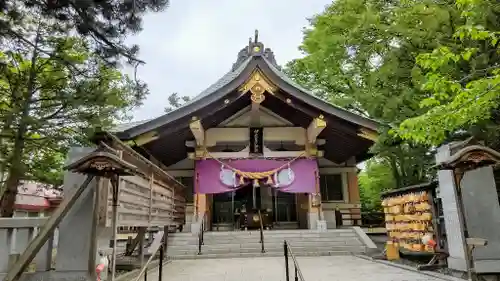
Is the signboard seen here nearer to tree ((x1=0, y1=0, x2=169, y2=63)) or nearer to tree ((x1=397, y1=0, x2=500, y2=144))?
tree ((x1=397, y1=0, x2=500, y2=144))

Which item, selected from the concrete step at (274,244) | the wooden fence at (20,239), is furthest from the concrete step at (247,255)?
the wooden fence at (20,239)

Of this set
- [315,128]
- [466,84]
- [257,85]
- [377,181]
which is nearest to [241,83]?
[257,85]

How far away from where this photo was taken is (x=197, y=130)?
446 inches

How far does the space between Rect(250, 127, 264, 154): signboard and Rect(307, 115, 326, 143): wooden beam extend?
5.89ft

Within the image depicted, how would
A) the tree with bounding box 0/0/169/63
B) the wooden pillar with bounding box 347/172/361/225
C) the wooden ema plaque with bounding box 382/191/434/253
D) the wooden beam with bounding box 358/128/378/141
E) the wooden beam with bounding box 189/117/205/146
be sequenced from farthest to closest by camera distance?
the wooden pillar with bounding box 347/172/361/225 → the wooden beam with bounding box 189/117/205/146 → the wooden beam with bounding box 358/128/378/141 → the wooden ema plaque with bounding box 382/191/434/253 → the tree with bounding box 0/0/169/63

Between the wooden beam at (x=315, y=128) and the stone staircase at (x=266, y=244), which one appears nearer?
the stone staircase at (x=266, y=244)

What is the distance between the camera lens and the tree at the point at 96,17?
11.3ft

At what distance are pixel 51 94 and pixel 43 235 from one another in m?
2.32

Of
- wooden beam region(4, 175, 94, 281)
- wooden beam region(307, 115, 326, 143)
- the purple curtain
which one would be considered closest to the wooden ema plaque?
wooden beam region(307, 115, 326, 143)

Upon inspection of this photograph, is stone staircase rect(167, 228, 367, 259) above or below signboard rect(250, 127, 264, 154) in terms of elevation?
below

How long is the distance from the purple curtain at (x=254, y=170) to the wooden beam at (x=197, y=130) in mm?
828

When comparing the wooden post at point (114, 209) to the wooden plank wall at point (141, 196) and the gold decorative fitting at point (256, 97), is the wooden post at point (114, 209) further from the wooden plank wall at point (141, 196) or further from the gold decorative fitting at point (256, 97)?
the gold decorative fitting at point (256, 97)

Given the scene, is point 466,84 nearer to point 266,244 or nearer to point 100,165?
point 100,165

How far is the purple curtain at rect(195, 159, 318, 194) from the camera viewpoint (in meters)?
12.1
